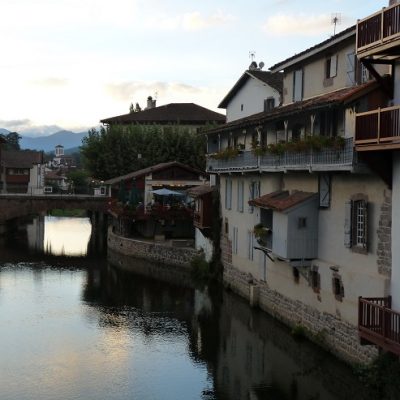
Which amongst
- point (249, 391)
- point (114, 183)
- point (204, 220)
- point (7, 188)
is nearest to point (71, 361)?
point (249, 391)

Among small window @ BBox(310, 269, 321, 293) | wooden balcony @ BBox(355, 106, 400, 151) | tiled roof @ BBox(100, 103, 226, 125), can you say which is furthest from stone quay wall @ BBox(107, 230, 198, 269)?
tiled roof @ BBox(100, 103, 226, 125)

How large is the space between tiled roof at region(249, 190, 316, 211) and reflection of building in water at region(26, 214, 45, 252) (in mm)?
34081

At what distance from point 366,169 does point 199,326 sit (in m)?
13.2

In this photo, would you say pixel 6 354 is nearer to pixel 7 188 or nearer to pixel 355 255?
pixel 355 255

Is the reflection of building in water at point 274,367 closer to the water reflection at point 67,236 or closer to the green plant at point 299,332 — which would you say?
the green plant at point 299,332

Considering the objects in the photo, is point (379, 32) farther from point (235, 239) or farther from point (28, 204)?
Answer: point (28, 204)

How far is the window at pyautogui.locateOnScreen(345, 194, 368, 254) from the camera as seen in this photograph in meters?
21.7

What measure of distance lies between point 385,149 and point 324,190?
6450mm

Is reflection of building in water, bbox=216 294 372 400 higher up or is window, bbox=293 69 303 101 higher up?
window, bbox=293 69 303 101

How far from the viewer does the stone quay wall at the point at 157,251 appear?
45969mm

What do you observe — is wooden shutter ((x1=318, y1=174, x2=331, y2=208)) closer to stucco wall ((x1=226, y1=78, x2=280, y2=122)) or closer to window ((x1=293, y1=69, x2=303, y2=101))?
window ((x1=293, y1=69, x2=303, y2=101))

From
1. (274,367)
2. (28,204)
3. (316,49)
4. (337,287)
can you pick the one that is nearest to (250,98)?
(316,49)

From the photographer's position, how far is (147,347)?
1040 inches

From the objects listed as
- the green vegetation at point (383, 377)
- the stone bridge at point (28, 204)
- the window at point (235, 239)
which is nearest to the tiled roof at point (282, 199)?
the window at point (235, 239)
